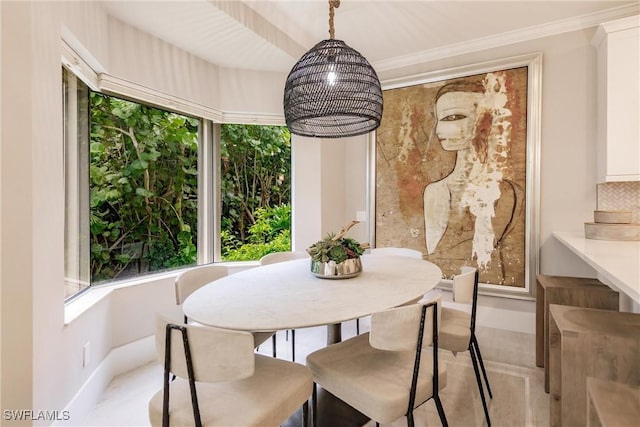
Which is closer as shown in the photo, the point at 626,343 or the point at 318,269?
the point at 626,343

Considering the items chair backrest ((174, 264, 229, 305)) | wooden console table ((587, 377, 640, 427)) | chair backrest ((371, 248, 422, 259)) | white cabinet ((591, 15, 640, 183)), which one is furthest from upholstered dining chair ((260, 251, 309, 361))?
white cabinet ((591, 15, 640, 183))

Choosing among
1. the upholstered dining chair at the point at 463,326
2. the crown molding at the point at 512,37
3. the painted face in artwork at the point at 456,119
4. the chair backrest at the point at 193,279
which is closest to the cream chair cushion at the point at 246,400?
the chair backrest at the point at 193,279

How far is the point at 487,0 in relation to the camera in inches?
94.5

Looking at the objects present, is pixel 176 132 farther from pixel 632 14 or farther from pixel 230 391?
pixel 632 14

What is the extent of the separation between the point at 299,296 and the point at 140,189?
1.87 meters

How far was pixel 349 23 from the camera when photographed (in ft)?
8.88

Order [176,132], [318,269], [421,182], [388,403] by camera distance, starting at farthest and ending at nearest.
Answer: [421,182]
[176,132]
[318,269]
[388,403]

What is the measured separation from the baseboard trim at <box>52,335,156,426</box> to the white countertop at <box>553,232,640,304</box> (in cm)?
248

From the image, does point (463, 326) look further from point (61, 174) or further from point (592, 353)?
point (61, 174)

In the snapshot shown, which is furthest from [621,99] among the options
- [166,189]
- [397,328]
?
[166,189]

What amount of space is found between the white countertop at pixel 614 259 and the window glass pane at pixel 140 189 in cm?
289

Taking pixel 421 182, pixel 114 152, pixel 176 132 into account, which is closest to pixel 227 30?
pixel 176 132

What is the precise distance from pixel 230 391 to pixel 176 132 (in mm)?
2425

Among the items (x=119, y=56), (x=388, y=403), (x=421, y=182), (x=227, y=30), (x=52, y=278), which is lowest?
(x=388, y=403)
